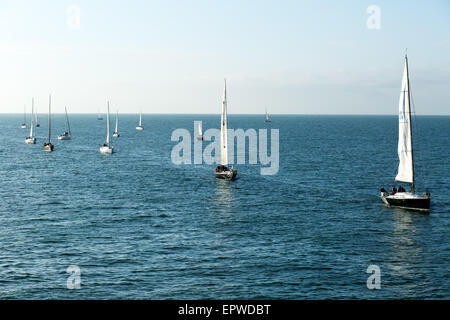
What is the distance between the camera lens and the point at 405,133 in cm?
7338

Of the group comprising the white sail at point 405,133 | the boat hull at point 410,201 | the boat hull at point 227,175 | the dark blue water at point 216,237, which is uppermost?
the white sail at point 405,133

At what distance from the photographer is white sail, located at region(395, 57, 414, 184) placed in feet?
236

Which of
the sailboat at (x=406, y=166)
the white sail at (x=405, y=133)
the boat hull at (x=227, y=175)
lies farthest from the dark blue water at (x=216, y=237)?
the white sail at (x=405, y=133)

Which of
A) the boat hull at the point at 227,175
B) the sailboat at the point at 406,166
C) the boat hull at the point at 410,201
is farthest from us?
the boat hull at the point at 227,175

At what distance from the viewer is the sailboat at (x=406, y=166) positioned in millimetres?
69812

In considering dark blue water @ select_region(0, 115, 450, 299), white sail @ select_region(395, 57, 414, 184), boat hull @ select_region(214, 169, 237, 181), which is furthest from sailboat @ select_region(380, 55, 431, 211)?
boat hull @ select_region(214, 169, 237, 181)

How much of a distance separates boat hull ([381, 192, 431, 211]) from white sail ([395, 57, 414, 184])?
10.4 feet

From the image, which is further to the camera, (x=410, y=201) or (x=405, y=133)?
(x=405, y=133)

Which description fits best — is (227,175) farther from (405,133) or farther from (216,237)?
(216,237)

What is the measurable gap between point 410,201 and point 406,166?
268 inches

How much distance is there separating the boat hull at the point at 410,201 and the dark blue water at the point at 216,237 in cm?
148

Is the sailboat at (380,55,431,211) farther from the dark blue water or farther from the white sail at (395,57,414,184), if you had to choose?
the dark blue water

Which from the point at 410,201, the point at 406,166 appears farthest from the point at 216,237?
the point at 406,166

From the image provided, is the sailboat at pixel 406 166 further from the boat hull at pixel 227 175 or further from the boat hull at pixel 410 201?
the boat hull at pixel 227 175
